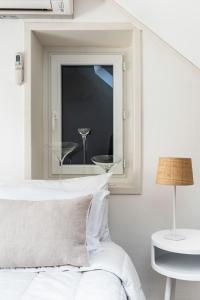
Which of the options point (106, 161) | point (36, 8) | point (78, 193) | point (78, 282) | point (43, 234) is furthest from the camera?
point (106, 161)

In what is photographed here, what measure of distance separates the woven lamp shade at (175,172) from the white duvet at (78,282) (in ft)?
1.71

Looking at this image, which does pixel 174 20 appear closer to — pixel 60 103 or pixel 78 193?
pixel 60 103

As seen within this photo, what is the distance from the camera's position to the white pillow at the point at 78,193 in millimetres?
1960

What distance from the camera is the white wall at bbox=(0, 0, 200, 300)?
7.86 feet

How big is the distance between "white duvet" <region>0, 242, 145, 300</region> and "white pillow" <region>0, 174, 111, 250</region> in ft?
0.67

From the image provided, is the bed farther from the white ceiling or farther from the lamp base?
the white ceiling

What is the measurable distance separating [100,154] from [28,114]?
23.5 inches

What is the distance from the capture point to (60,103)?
263cm

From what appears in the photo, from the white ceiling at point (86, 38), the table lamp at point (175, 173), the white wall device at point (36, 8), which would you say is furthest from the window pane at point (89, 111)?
the table lamp at point (175, 173)

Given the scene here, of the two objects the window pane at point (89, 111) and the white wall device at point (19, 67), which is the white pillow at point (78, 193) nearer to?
the window pane at point (89, 111)

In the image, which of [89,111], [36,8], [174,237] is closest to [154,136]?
[89,111]

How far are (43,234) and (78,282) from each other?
1.00 feet

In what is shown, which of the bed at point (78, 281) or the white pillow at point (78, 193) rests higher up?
the white pillow at point (78, 193)

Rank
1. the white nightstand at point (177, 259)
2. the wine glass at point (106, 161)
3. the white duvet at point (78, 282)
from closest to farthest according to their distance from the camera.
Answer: the white duvet at point (78, 282)
the white nightstand at point (177, 259)
the wine glass at point (106, 161)
